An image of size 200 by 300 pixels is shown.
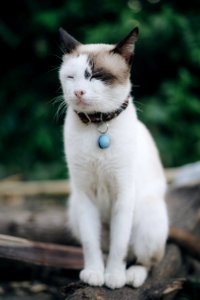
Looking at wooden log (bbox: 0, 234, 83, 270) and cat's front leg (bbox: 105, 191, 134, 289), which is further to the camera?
wooden log (bbox: 0, 234, 83, 270)

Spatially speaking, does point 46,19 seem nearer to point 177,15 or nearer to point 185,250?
point 177,15

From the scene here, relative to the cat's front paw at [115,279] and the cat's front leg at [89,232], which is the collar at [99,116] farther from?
the cat's front paw at [115,279]

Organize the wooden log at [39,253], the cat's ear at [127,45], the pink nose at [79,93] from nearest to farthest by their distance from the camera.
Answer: the pink nose at [79,93] → the cat's ear at [127,45] → the wooden log at [39,253]

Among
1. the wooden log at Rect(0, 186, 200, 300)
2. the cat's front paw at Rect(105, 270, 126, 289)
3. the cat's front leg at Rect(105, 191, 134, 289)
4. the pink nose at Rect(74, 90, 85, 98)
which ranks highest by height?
the pink nose at Rect(74, 90, 85, 98)

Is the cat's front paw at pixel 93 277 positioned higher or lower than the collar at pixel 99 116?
lower

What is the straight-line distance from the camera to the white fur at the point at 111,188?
7.97 ft

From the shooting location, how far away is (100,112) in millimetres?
2490

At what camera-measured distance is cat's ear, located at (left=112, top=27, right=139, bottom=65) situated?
7.93 ft

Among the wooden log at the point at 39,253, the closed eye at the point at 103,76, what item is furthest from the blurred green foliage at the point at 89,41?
the closed eye at the point at 103,76

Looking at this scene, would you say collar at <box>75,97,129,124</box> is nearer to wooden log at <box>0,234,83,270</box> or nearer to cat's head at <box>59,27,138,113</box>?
cat's head at <box>59,27,138,113</box>

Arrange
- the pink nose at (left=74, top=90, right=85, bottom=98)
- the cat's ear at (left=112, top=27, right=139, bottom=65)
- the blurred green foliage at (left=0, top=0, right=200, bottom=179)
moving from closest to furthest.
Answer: the pink nose at (left=74, top=90, right=85, bottom=98)
the cat's ear at (left=112, top=27, right=139, bottom=65)
the blurred green foliage at (left=0, top=0, right=200, bottom=179)

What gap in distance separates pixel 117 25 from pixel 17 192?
1931 millimetres

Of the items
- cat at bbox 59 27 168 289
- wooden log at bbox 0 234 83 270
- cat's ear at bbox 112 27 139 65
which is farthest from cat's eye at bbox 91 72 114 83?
wooden log at bbox 0 234 83 270

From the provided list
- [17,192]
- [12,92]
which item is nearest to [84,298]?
[17,192]
